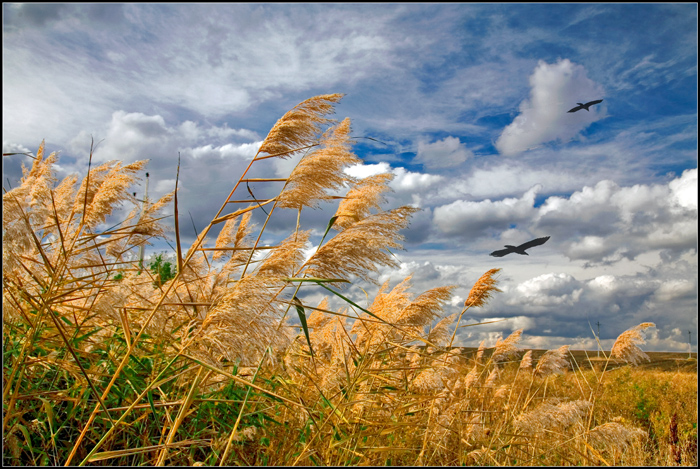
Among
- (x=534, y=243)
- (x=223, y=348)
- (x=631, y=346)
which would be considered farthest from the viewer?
(x=534, y=243)

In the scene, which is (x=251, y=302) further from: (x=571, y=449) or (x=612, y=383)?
(x=612, y=383)

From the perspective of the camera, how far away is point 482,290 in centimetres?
388

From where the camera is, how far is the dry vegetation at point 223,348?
7.61ft

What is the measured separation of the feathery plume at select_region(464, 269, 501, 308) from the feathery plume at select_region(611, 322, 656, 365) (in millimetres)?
1476

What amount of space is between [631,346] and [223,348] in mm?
3874

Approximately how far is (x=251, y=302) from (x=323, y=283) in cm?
54

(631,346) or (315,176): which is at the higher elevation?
(315,176)

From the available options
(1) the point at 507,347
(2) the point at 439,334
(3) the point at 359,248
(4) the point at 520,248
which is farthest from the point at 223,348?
(4) the point at 520,248

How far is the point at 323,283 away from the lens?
252 cm

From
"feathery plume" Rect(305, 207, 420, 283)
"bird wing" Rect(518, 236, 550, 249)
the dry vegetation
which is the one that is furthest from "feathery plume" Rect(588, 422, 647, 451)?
"bird wing" Rect(518, 236, 550, 249)

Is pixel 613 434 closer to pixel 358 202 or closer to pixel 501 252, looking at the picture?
pixel 358 202

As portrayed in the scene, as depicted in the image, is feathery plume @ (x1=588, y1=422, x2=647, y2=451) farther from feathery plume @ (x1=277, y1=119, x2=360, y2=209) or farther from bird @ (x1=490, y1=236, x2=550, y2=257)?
bird @ (x1=490, y1=236, x2=550, y2=257)

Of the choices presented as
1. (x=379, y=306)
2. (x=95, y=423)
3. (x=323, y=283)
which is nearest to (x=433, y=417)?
(x=379, y=306)

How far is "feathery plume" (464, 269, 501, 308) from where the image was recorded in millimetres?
3857
